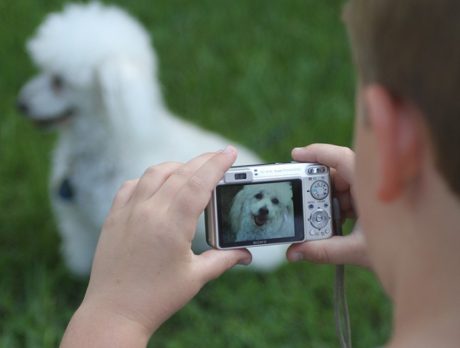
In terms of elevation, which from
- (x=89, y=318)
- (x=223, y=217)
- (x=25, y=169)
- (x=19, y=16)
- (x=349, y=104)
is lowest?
(x=89, y=318)

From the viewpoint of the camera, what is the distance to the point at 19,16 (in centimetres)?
314

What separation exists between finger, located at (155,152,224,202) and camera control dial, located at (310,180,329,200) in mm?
149

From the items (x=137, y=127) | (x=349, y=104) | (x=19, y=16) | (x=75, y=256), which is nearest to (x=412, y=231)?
(x=137, y=127)

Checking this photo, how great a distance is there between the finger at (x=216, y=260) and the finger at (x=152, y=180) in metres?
0.09

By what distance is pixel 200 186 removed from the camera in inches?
34.3

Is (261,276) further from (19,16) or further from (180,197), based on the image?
(19,16)

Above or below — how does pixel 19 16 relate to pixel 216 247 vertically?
above

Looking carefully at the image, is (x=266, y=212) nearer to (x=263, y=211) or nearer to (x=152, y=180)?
(x=263, y=211)

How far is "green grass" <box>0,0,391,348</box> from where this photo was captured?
1.90 metres

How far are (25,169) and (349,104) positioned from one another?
1111 millimetres

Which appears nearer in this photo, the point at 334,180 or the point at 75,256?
the point at 334,180

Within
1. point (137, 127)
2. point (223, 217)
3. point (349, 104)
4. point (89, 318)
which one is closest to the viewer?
point (89, 318)

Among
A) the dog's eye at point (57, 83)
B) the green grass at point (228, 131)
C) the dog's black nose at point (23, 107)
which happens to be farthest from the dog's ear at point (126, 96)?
the green grass at point (228, 131)

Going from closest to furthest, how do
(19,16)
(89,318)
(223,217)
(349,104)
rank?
1. (89,318)
2. (223,217)
3. (349,104)
4. (19,16)
